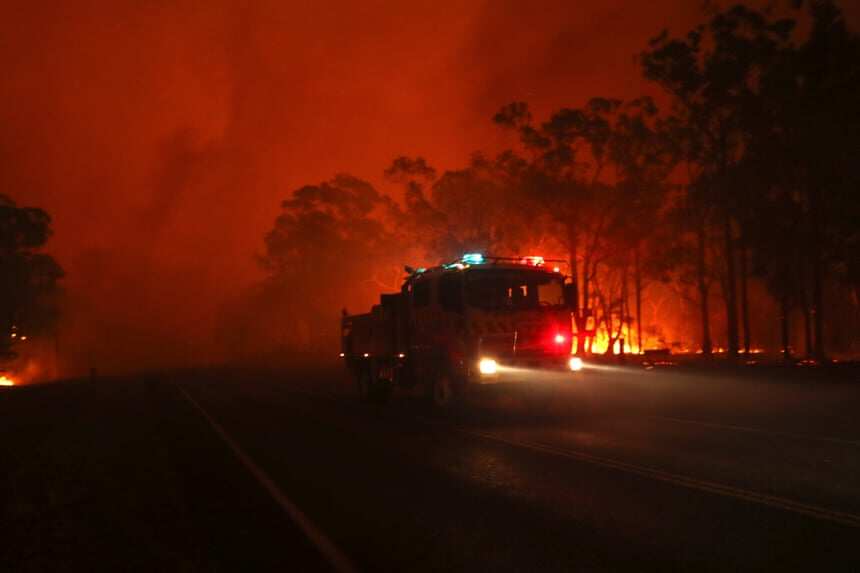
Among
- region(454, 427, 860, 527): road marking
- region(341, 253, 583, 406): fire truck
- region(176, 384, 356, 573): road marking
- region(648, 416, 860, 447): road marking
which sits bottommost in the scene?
region(176, 384, 356, 573): road marking

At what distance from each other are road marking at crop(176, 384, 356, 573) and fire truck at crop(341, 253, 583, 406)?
18.1 feet

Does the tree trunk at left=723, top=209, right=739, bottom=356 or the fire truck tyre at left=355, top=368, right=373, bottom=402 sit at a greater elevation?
the tree trunk at left=723, top=209, right=739, bottom=356

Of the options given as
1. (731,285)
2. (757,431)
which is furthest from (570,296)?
(731,285)

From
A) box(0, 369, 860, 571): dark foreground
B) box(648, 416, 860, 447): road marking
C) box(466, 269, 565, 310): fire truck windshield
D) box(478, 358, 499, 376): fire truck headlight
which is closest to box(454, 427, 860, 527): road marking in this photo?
box(0, 369, 860, 571): dark foreground

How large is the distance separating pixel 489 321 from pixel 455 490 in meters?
8.66

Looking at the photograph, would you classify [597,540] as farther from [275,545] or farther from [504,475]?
[504,475]

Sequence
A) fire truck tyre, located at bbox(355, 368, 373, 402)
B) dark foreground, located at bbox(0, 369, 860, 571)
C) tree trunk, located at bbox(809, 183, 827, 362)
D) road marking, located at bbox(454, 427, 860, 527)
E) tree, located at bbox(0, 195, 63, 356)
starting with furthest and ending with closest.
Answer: tree, located at bbox(0, 195, 63, 356)
tree trunk, located at bbox(809, 183, 827, 362)
fire truck tyre, located at bbox(355, 368, 373, 402)
road marking, located at bbox(454, 427, 860, 527)
dark foreground, located at bbox(0, 369, 860, 571)

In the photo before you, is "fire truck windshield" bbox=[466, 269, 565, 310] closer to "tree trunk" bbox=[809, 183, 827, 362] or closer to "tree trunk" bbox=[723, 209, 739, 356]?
"tree trunk" bbox=[809, 183, 827, 362]

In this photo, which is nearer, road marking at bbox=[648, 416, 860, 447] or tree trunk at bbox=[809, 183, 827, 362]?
road marking at bbox=[648, 416, 860, 447]

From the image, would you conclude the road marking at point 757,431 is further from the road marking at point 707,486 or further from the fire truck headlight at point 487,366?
the road marking at point 707,486

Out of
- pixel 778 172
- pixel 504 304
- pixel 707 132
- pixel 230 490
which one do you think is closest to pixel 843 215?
pixel 778 172

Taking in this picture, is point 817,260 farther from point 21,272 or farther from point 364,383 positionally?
point 21,272

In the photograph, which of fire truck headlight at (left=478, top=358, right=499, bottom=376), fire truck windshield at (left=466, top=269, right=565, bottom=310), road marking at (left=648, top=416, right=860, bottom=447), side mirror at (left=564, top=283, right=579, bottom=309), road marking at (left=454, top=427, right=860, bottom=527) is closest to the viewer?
road marking at (left=454, top=427, right=860, bottom=527)

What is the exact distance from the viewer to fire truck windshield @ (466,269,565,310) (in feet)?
63.0
